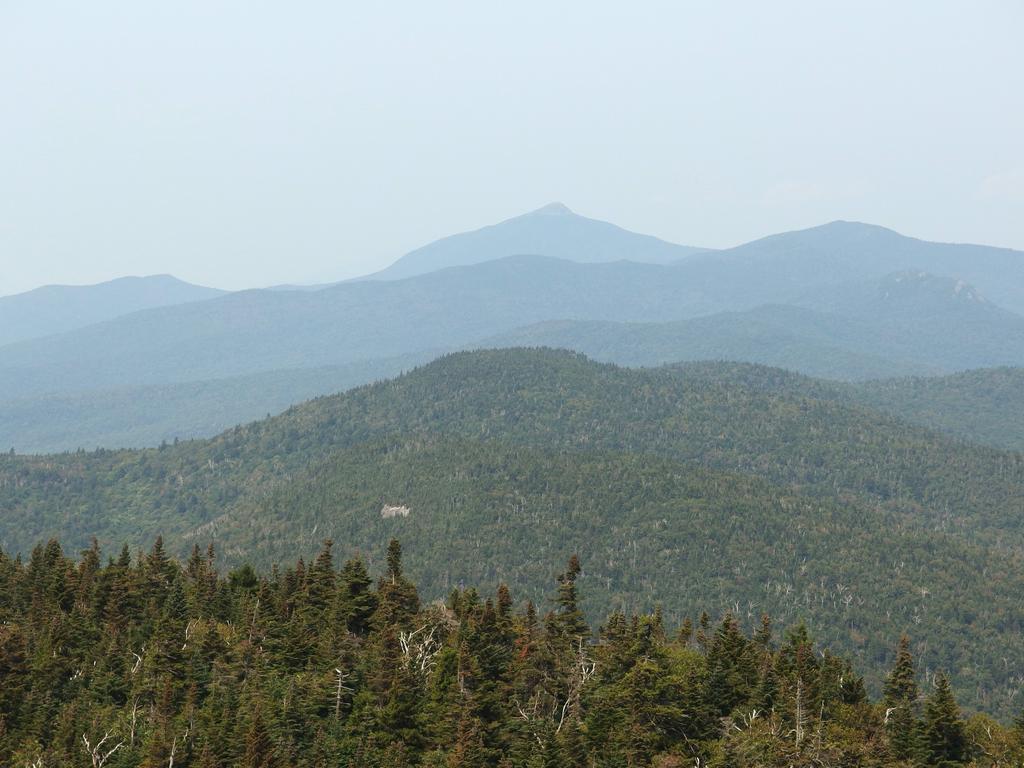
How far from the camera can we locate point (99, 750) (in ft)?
191

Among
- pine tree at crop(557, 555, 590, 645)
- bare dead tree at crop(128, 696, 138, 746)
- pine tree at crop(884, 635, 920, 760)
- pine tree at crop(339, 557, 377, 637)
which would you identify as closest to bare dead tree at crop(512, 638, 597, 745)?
pine tree at crop(557, 555, 590, 645)

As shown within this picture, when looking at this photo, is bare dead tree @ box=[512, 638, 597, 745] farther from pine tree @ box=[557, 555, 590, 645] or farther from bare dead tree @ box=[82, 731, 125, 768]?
bare dead tree @ box=[82, 731, 125, 768]

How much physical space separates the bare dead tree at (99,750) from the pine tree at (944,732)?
50.1 meters

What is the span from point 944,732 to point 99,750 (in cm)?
5300

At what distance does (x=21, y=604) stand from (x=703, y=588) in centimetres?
14226

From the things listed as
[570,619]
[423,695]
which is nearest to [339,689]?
[423,695]

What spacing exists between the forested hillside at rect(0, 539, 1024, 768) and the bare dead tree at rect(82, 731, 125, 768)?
199mm

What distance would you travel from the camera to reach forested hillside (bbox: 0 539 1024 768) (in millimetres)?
52594

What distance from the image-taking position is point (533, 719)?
2191 inches

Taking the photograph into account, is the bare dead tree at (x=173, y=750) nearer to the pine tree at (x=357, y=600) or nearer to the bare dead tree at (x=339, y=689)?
the bare dead tree at (x=339, y=689)

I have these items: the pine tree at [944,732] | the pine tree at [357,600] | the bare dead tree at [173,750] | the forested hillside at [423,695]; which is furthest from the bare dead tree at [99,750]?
the pine tree at [944,732]

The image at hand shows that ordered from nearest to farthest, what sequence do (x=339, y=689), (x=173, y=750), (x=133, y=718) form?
1. (x=173, y=750)
2. (x=339, y=689)
3. (x=133, y=718)

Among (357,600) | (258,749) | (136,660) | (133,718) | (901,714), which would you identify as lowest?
(901,714)

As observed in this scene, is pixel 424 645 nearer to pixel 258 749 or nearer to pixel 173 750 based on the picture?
pixel 258 749
